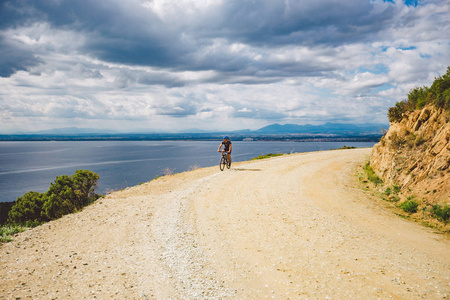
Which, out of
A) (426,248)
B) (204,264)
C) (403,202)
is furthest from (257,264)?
(403,202)

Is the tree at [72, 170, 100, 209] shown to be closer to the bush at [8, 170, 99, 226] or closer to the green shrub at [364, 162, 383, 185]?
the bush at [8, 170, 99, 226]

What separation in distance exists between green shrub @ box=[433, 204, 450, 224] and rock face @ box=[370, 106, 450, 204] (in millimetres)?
333

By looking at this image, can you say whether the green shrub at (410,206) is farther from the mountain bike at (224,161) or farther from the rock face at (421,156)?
the mountain bike at (224,161)

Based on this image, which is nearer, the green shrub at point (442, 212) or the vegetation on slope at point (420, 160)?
the green shrub at point (442, 212)

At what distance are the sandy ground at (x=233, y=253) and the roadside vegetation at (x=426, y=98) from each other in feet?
18.1

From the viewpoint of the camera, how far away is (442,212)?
9172 mm

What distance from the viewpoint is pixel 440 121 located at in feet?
40.9

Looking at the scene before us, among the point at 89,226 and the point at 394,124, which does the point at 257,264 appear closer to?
the point at 89,226

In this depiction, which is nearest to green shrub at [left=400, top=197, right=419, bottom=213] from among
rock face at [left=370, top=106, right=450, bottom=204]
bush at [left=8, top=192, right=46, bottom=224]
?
rock face at [left=370, top=106, right=450, bottom=204]

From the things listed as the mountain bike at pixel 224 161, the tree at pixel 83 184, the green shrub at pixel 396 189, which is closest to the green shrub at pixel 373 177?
the green shrub at pixel 396 189

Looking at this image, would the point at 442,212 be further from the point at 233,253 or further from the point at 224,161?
the point at 224,161

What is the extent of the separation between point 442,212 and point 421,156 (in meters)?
3.66

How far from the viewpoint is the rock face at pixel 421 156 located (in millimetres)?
10516

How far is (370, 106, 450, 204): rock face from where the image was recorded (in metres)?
10.5
